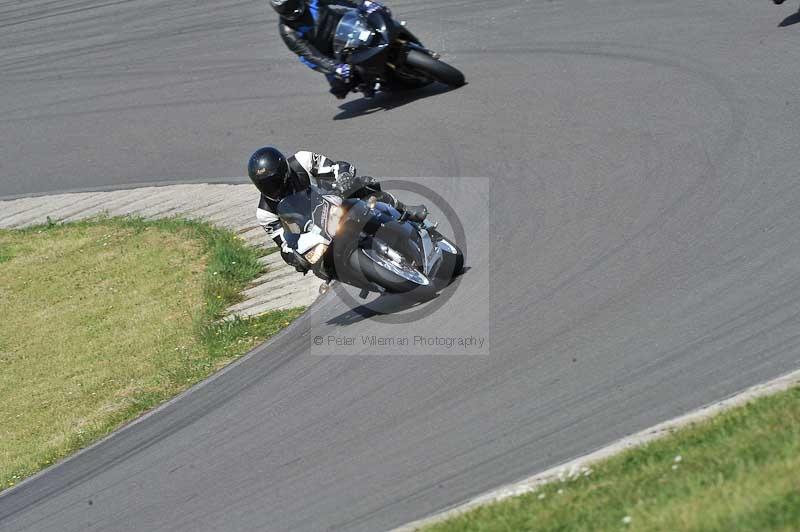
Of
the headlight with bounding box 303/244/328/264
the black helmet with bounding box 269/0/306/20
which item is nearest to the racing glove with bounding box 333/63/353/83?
the black helmet with bounding box 269/0/306/20

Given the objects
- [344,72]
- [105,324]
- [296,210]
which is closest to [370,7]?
[344,72]

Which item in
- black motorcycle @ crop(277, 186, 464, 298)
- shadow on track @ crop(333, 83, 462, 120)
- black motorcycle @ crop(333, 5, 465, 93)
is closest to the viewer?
black motorcycle @ crop(277, 186, 464, 298)

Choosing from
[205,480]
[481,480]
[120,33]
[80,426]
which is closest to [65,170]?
[120,33]

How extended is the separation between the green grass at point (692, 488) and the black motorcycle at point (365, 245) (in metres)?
3.66

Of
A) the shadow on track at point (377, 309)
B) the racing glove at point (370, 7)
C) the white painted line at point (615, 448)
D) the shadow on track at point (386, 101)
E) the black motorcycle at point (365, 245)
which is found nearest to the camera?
the white painted line at point (615, 448)

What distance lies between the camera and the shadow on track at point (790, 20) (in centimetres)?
1348

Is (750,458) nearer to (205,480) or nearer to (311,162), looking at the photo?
(205,480)

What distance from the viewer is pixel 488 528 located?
232 inches

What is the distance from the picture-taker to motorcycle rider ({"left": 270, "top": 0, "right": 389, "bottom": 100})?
→ 15.5 m

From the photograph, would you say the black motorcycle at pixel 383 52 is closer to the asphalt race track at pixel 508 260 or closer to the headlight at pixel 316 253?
the asphalt race track at pixel 508 260

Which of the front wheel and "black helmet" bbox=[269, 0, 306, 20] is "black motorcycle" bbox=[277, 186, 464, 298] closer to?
the front wheel

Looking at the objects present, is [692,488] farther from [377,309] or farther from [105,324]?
[105,324]

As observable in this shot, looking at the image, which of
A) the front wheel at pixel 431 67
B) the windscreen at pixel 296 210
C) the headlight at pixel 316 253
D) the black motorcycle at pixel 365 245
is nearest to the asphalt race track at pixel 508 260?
the front wheel at pixel 431 67

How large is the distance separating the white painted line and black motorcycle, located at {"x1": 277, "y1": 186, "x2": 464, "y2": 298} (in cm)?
337
